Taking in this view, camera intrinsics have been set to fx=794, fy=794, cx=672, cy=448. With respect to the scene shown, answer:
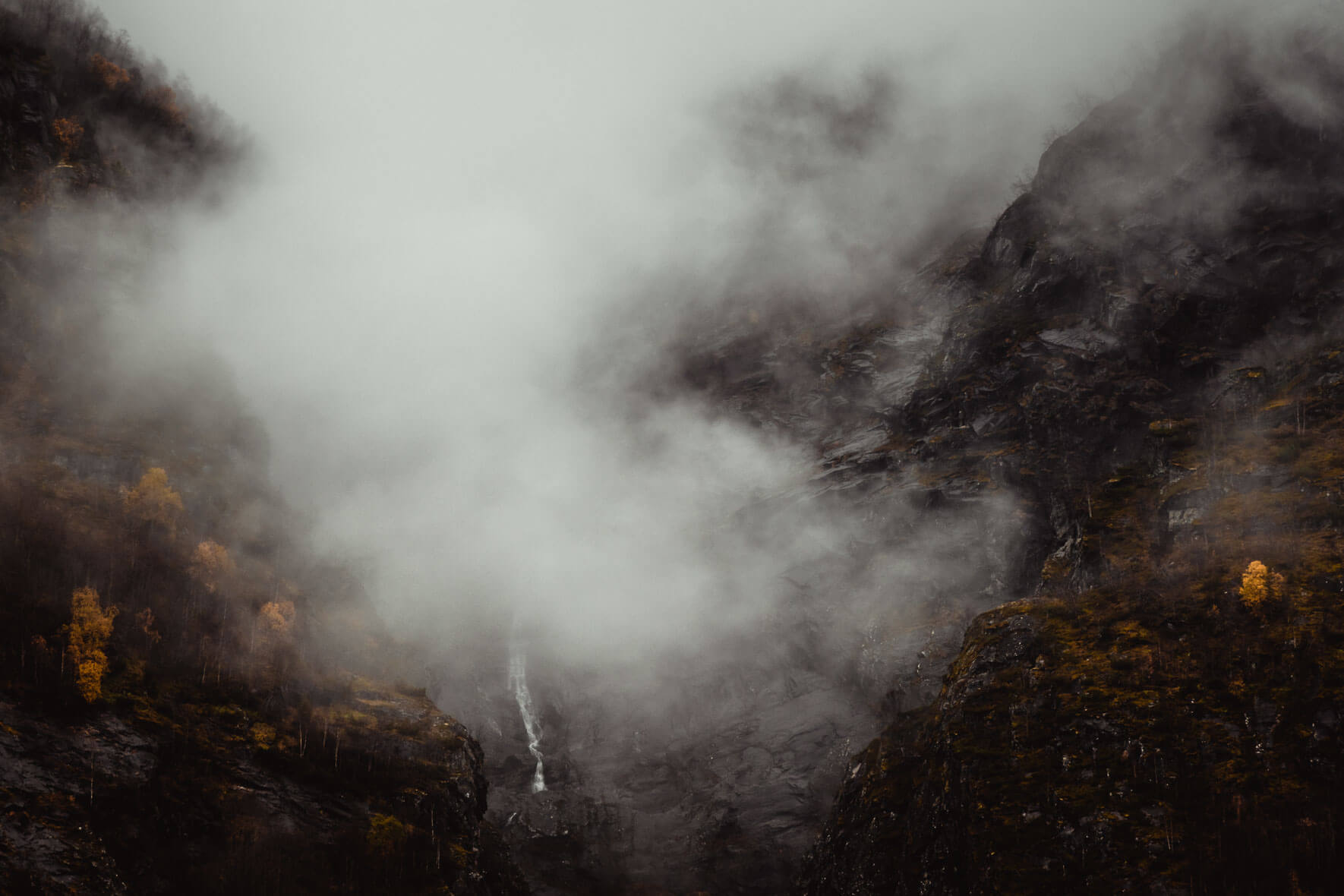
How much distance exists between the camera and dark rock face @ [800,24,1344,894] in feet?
148

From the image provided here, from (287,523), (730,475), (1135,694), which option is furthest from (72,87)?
(1135,694)

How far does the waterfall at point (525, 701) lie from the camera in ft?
373

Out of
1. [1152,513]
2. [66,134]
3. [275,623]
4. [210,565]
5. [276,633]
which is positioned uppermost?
[66,134]

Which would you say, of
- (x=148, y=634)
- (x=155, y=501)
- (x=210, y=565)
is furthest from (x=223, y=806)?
(x=155, y=501)

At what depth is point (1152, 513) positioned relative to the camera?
76.4 meters

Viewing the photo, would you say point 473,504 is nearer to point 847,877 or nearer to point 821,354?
point 821,354

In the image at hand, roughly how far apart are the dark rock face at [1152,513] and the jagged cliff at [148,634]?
4236cm

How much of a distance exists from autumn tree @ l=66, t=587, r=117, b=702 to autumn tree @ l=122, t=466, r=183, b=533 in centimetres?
2088

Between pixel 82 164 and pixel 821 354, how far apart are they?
415 ft

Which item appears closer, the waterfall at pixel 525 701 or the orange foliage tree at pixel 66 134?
the waterfall at pixel 525 701

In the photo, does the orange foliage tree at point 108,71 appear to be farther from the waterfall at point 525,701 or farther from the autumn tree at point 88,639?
the waterfall at point 525,701

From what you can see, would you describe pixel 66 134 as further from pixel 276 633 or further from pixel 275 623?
pixel 276 633

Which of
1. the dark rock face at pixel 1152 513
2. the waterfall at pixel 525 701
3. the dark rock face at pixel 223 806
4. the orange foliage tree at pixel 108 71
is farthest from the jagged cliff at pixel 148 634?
the dark rock face at pixel 1152 513

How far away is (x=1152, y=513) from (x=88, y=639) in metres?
96.8
